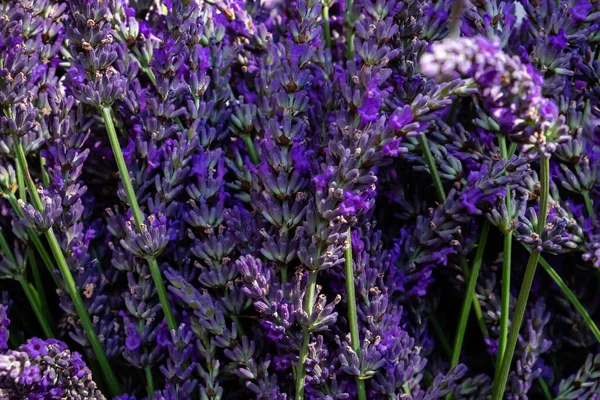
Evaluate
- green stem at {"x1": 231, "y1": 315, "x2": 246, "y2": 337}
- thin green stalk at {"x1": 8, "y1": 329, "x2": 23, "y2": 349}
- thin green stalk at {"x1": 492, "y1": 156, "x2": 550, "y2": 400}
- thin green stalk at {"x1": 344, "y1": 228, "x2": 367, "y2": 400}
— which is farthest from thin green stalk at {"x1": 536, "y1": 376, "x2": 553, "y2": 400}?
thin green stalk at {"x1": 8, "y1": 329, "x2": 23, "y2": 349}

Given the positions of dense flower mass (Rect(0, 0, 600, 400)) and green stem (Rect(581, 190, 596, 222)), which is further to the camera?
green stem (Rect(581, 190, 596, 222))

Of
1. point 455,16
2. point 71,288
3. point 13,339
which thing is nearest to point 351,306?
point 71,288

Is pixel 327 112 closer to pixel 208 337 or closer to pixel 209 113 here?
pixel 209 113

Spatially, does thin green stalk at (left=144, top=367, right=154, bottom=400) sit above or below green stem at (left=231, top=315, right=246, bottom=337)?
below

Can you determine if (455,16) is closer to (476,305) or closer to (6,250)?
(476,305)

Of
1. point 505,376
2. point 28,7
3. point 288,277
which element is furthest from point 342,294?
point 28,7

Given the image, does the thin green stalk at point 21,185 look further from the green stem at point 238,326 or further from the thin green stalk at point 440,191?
the thin green stalk at point 440,191

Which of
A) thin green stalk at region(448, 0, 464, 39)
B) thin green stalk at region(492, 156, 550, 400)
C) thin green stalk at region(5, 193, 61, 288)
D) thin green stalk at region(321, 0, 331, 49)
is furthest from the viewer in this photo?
thin green stalk at region(448, 0, 464, 39)

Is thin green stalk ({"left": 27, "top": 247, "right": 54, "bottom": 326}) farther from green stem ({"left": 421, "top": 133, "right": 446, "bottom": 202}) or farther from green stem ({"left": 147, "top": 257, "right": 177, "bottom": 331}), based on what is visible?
green stem ({"left": 421, "top": 133, "right": 446, "bottom": 202})
